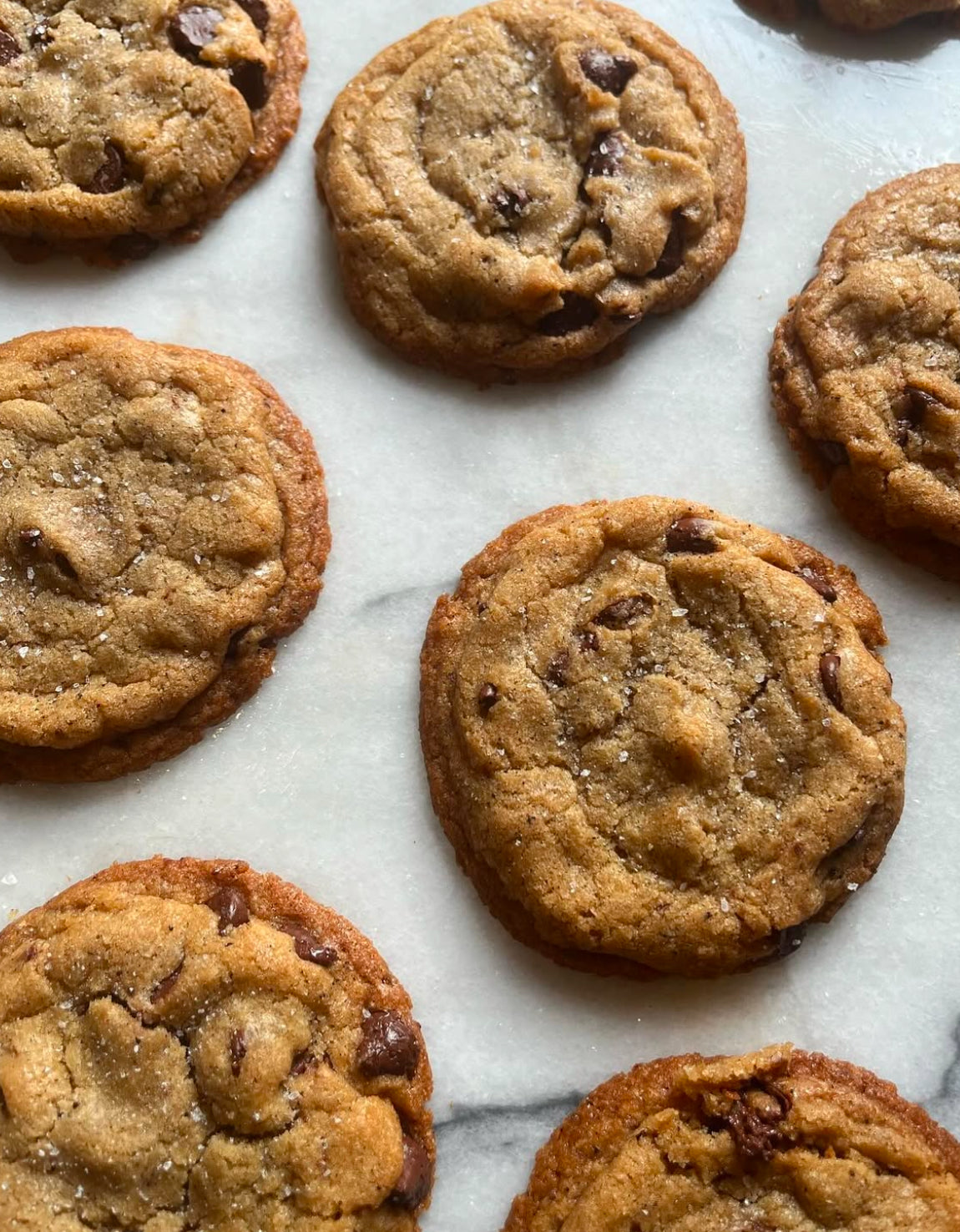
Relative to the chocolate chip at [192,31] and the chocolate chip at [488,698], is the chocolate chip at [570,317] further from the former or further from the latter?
the chocolate chip at [192,31]

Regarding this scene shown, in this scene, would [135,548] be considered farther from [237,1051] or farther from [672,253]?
[672,253]

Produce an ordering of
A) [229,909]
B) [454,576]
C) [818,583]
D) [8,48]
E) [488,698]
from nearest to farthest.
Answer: [229,909]
[488,698]
[818,583]
[454,576]
[8,48]

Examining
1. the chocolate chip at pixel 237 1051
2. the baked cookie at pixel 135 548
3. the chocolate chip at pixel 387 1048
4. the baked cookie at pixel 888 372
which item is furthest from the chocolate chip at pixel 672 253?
the chocolate chip at pixel 237 1051

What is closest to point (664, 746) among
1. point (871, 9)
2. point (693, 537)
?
point (693, 537)

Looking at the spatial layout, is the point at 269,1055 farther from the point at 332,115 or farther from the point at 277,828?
the point at 332,115

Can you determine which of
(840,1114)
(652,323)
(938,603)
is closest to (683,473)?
(652,323)

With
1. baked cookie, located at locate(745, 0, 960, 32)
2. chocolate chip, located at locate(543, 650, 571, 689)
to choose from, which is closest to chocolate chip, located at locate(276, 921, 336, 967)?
chocolate chip, located at locate(543, 650, 571, 689)
